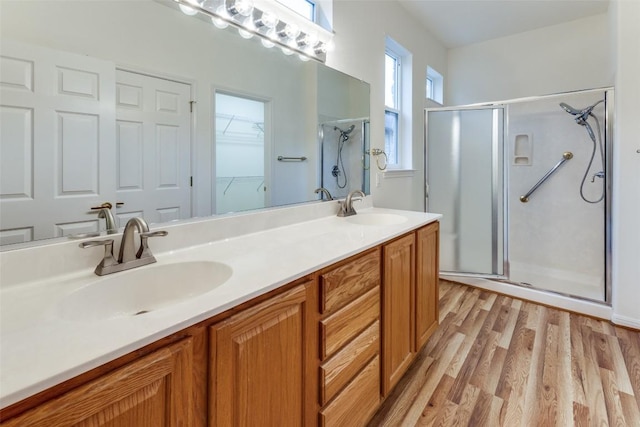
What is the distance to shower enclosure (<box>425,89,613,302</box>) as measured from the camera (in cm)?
278

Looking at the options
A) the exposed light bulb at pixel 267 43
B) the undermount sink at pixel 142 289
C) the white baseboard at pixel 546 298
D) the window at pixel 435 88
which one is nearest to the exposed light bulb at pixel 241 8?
the exposed light bulb at pixel 267 43

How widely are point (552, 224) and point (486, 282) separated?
906mm

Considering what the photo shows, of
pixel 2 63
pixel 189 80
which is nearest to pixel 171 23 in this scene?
pixel 189 80

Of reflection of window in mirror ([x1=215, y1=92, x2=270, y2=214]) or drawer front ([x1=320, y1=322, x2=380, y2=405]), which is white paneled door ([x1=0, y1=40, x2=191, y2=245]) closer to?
reflection of window in mirror ([x1=215, y1=92, x2=270, y2=214])

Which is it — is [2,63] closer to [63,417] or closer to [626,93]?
[63,417]

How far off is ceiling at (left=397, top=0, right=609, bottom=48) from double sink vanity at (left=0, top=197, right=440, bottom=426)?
2214 millimetres

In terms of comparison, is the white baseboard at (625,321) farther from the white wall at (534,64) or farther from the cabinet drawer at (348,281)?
the cabinet drawer at (348,281)

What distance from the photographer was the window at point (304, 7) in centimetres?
183

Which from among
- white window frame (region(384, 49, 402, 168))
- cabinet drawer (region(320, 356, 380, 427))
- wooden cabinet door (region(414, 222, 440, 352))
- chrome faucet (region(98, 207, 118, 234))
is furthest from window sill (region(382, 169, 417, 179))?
chrome faucet (region(98, 207, 118, 234))

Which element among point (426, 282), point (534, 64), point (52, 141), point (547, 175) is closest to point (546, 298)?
point (547, 175)

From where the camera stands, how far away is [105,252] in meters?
0.92

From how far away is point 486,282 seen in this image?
288 cm

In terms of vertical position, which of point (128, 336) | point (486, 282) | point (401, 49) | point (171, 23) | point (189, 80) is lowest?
point (486, 282)

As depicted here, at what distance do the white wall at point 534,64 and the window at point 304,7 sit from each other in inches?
89.2
